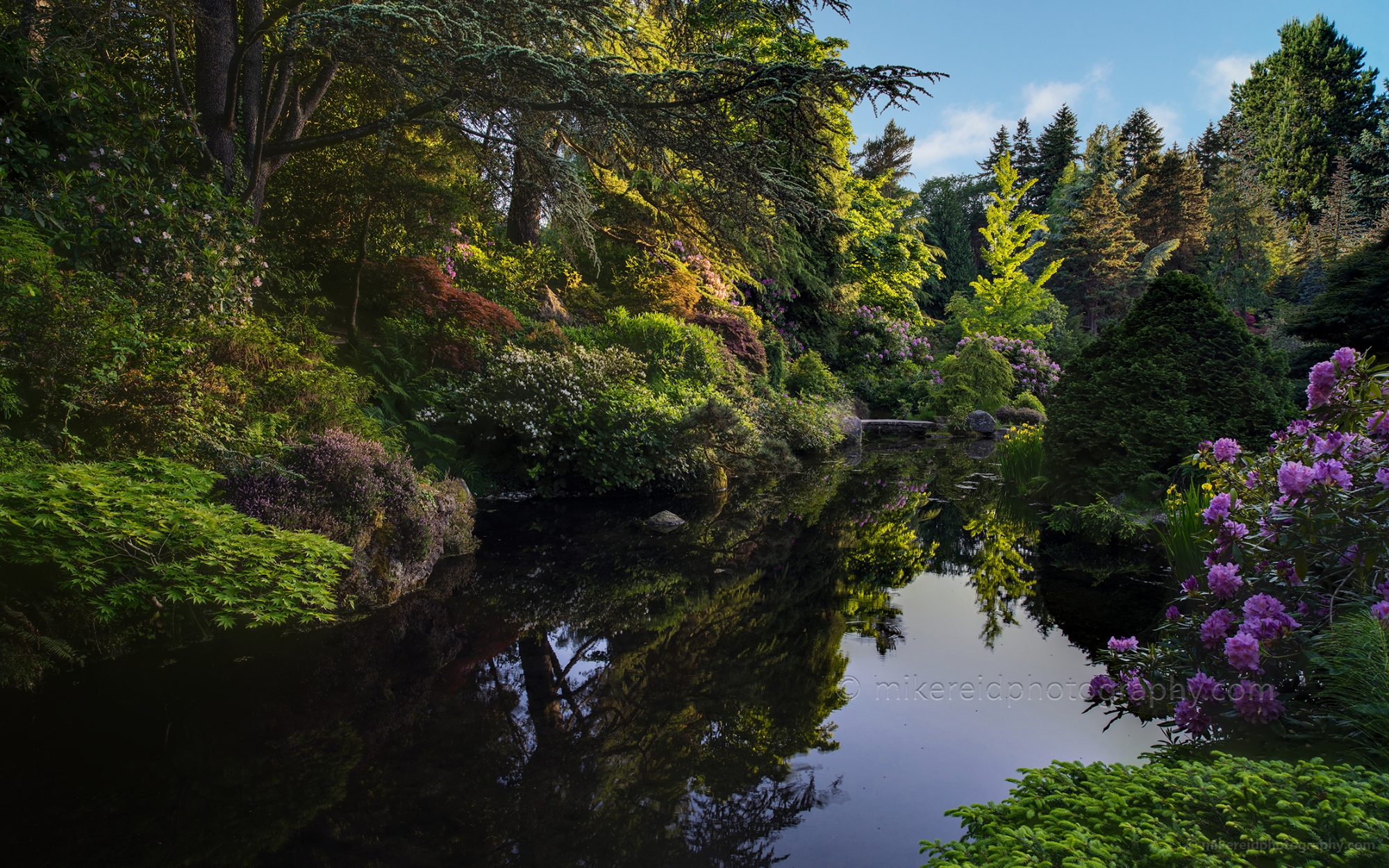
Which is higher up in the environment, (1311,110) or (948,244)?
(1311,110)

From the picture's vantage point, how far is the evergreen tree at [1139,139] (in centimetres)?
3841

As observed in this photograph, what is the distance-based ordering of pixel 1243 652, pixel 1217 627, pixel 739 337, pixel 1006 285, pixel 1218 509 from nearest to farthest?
pixel 1243 652 → pixel 1217 627 → pixel 1218 509 → pixel 739 337 → pixel 1006 285

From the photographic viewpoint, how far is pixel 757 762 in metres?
2.98

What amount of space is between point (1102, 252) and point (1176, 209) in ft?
18.9

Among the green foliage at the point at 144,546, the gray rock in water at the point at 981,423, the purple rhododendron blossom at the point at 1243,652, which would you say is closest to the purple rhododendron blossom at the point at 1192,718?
the purple rhododendron blossom at the point at 1243,652

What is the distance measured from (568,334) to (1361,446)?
9191 millimetres

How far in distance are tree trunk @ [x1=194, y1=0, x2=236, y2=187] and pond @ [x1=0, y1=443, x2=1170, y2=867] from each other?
5.44m

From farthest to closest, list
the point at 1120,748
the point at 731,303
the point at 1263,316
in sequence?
the point at 1263,316 < the point at 731,303 < the point at 1120,748

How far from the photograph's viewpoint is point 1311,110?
3241 cm

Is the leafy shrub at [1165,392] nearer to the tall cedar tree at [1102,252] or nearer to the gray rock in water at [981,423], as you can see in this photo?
the gray rock in water at [981,423]

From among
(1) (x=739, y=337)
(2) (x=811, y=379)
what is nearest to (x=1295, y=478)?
(1) (x=739, y=337)

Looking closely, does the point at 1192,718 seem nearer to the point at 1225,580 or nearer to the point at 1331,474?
the point at 1225,580

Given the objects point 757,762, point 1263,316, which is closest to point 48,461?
point 757,762

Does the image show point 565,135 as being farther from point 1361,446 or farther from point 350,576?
point 1361,446
